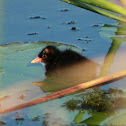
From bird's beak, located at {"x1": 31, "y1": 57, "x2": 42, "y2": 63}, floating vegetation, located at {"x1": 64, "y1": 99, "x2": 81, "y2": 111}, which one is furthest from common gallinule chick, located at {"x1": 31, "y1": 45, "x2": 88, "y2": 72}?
floating vegetation, located at {"x1": 64, "y1": 99, "x2": 81, "y2": 111}

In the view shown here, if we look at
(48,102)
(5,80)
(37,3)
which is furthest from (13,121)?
(37,3)

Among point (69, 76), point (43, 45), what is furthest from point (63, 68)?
point (43, 45)

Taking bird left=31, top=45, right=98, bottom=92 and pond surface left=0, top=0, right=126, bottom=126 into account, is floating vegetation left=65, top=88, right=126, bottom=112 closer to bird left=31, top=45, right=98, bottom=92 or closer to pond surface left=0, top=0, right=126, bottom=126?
pond surface left=0, top=0, right=126, bottom=126

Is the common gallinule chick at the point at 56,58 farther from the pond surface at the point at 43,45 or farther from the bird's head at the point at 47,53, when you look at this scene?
the pond surface at the point at 43,45

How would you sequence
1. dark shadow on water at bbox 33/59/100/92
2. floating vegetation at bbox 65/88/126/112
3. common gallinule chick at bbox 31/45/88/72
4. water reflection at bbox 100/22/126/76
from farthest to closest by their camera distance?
common gallinule chick at bbox 31/45/88/72, water reflection at bbox 100/22/126/76, dark shadow on water at bbox 33/59/100/92, floating vegetation at bbox 65/88/126/112

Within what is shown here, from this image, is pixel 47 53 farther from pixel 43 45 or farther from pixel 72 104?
pixel 72 104

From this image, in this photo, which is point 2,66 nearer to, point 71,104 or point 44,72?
point 44,72

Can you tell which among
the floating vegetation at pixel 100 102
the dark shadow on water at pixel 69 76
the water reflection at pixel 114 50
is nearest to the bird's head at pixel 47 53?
the dark shadow on water at pixel 69 76
